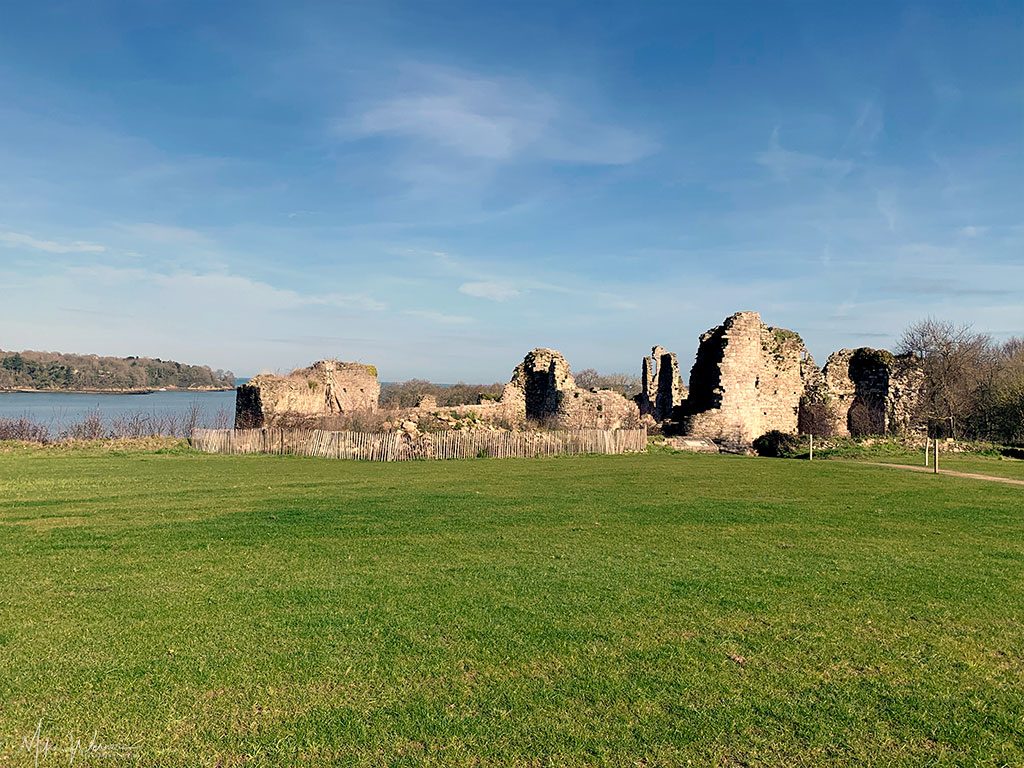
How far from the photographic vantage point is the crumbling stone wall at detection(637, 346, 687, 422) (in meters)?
33.0

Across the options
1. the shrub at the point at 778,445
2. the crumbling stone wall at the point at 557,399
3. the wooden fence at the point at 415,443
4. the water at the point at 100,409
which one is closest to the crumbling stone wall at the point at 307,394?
the wooden fence at the point at 415,443

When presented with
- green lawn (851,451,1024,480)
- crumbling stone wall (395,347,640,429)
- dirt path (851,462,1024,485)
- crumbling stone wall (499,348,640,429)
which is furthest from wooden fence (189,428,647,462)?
green lawn (851,451,1024,480)

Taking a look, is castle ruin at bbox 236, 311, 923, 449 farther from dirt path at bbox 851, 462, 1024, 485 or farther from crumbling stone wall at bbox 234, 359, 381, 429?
dirt path at bbox 851, 462, 1024, 485

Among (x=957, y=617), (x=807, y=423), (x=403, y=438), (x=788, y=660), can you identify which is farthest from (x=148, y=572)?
(x=807, y=423)

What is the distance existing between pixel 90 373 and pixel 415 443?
343 ft

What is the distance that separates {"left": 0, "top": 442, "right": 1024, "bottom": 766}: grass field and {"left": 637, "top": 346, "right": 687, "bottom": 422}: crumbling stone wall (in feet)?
71.3

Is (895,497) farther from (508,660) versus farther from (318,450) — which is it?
(318,450)

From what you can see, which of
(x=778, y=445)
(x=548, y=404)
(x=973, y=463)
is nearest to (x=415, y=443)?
(x=548, y=404)

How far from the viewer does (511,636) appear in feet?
18.1

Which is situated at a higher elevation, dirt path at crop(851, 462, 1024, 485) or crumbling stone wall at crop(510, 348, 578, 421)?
crumbling stone wall at crop(510, 348, 578, 421)

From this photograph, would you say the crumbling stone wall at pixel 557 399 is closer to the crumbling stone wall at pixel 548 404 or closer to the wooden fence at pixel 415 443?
the crumbling stone wall at pixel 548 404

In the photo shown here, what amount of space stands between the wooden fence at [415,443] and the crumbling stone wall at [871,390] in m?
10.3

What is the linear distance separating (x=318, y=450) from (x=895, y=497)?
55.9 feet

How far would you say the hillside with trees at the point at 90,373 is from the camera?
101 m
